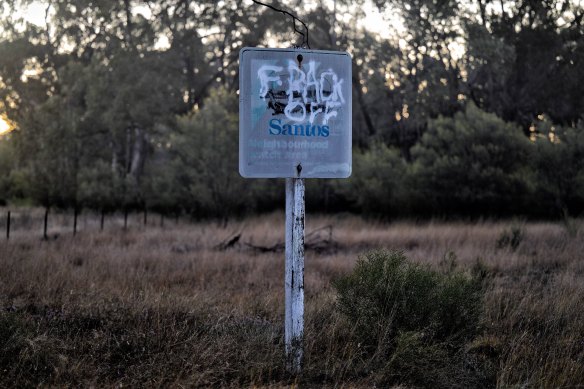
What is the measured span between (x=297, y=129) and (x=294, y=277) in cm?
103

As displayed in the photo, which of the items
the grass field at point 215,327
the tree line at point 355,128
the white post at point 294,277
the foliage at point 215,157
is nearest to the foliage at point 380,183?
the tree line at point 355,128

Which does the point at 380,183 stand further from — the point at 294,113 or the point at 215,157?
the point at 294,113

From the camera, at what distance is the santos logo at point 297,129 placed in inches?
165

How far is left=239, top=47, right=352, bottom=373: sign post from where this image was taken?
418 centimetres

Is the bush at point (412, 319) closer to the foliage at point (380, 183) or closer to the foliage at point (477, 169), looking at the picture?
the foliage at point (477, 169)

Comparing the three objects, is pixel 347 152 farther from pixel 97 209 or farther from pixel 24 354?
pixel 97 209

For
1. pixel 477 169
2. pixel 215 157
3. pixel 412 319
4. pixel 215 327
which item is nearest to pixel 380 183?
pixel 477 169

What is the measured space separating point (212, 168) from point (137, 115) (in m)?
7.12

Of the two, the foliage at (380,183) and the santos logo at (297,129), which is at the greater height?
the santos logo at (297,129)

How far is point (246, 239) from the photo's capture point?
1427 cm

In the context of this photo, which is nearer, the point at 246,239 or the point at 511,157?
the point at 246,239

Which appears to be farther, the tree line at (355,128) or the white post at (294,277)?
the tree line at (355,128)

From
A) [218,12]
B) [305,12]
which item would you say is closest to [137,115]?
[218,12]

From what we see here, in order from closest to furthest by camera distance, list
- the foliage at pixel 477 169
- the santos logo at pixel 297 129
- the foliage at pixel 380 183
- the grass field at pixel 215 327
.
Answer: the grass field at pixel 215 327 < the santos logo at pixel 297 129 < the foliage at pixel 477 169 < the foliage at pixel 380 183
